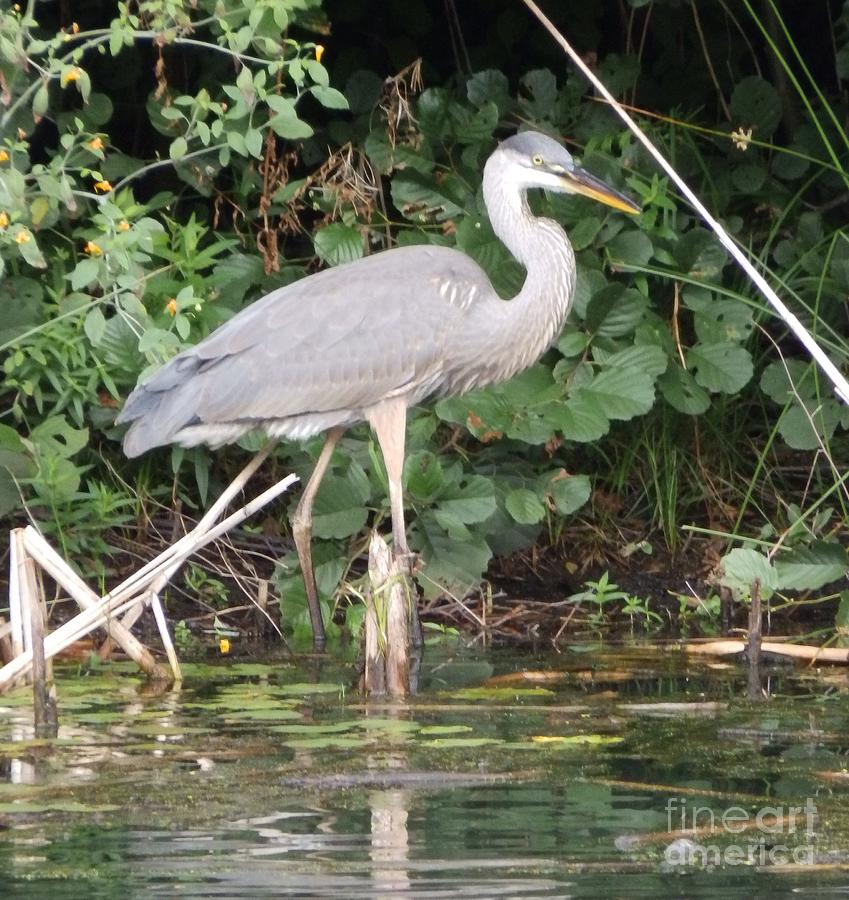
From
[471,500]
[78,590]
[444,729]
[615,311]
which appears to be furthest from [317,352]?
[444,729]

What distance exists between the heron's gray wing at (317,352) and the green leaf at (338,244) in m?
0.55

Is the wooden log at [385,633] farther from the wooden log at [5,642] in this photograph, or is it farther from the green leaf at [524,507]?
the green leaf at [524,507]

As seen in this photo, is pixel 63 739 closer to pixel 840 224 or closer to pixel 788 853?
pixel 788 853

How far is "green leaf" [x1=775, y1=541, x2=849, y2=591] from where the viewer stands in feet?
18.4

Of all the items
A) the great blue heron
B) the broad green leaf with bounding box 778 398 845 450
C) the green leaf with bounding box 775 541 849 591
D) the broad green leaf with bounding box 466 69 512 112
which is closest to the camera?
the green leaf with bounding box 775 541 849 591

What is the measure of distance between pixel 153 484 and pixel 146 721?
8.82 feet

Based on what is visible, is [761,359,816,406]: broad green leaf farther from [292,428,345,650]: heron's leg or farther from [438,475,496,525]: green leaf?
[292,428,345,650]: heron's leg

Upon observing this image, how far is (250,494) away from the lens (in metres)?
7.41

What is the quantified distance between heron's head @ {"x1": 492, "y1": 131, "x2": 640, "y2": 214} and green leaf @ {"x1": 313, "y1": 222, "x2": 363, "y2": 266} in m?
0.76

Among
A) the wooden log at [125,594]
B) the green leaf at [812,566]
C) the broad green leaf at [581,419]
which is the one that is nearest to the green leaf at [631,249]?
the broad green leaf at [581,419]

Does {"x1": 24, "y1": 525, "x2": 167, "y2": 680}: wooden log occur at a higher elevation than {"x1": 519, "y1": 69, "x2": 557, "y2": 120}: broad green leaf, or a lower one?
lower

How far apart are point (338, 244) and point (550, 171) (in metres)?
1.01

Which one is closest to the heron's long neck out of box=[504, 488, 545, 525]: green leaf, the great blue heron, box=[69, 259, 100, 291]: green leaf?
the great blue heron

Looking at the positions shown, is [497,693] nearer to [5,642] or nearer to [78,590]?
[78,590]
